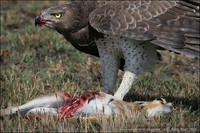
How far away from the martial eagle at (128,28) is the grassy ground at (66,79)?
0.72 meters

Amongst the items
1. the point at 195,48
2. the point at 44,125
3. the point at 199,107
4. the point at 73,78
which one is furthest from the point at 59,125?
the point at 73,78

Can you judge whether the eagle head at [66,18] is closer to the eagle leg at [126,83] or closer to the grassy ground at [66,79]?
the eagle leg at [126,83]

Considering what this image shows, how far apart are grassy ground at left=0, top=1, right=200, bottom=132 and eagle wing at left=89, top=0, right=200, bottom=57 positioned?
0.79 meters

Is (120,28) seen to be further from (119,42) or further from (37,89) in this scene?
(37,89)

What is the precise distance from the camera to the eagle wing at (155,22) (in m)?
5.61

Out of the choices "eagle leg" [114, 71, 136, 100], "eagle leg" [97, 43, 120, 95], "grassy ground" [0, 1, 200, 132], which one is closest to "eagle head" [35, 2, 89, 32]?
"eagle leg" [97, 43, 120, 95]

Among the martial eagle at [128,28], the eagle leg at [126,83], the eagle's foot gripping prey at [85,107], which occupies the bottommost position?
the eagle's foot gripping prey at [85,107]

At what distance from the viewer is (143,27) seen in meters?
5.70

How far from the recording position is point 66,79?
7742mm

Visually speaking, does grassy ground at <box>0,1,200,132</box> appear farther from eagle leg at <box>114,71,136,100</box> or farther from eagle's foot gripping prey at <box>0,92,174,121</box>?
eagle leg at <box>114,71,136,100</box>

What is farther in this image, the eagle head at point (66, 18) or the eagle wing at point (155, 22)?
the eagle head at point (66, 18)

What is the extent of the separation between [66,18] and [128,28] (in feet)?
2.69

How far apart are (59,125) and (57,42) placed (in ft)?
15.2

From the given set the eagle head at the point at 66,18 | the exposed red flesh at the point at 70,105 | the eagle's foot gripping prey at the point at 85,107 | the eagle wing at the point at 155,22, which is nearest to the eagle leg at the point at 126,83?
the eagle's foot gripping prey at the point at 85,107
